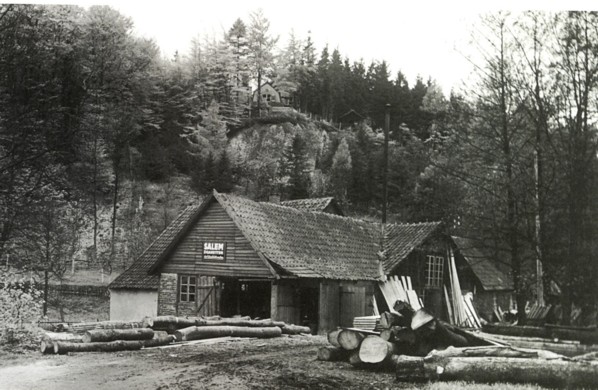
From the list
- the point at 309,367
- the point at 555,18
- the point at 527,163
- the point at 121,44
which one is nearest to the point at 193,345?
the point at 309,367

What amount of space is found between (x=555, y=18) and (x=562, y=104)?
148cm

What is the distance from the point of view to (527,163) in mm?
14492

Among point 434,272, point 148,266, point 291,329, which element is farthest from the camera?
point 148,266

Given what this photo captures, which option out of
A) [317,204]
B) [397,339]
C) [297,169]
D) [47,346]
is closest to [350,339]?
[397,339]

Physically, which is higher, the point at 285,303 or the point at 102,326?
the point at 285,303

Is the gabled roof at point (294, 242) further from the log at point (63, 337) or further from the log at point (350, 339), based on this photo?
the log at point (350, 339)

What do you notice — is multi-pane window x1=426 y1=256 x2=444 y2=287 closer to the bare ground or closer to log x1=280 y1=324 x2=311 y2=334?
log x1=280 y1=324 x2=311 y2=334

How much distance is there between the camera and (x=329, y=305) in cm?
2127

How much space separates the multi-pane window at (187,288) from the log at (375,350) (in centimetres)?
1154

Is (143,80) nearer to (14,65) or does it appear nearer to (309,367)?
(14,65)

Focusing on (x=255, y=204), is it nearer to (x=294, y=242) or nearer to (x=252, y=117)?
(x=294, y=242)

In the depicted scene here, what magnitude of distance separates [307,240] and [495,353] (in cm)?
1268

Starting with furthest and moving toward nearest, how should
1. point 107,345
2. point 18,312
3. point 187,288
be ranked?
1. point 187,288
2. point 107,345
3. point 18,312

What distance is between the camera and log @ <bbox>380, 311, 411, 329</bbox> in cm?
1233
